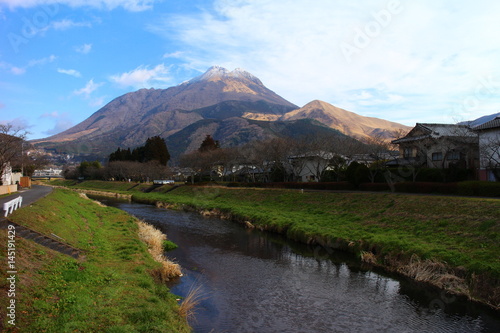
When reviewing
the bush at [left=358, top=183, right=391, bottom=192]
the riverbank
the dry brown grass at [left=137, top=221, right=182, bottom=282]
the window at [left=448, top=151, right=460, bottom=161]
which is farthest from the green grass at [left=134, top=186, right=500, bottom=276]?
the window at [left=448, top=151, right=460, bottom=161]

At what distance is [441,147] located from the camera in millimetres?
43531

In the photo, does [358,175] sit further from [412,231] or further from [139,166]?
[139,166]

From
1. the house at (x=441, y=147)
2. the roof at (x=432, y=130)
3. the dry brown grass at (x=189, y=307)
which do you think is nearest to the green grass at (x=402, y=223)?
the dry brown grass at (x=189, y=307)

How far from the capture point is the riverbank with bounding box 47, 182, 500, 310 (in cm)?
1495

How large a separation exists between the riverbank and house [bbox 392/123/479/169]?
12.3 m

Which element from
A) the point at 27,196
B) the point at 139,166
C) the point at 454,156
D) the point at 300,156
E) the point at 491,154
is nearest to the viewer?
the point at 27,196

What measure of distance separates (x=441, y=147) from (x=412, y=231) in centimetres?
2671

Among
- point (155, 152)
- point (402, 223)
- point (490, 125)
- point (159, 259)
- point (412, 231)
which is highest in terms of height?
point (155, 152)

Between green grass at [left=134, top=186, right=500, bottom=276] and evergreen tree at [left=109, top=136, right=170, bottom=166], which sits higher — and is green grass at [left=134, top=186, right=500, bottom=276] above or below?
below

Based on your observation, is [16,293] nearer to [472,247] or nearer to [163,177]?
[472,247]

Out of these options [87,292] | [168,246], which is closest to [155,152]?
[168,246]

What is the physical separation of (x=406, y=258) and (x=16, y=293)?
1685 cm

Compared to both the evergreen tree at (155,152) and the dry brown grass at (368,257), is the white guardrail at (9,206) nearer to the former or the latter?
the dry brown grass at (368,257)

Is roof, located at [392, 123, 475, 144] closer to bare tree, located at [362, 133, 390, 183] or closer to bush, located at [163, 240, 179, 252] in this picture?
bare tree, located at [362, 133, 390, 183]
